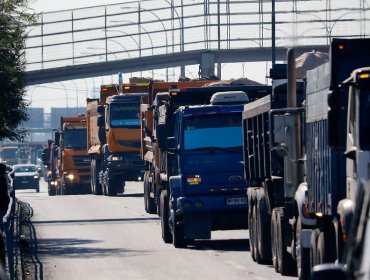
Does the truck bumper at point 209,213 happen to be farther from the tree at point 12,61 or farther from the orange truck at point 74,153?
the orange truck at point 74,153

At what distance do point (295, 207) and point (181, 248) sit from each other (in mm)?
8186

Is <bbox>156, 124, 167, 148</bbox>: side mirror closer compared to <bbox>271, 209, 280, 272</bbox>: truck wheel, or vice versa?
<bbox>271, 209, 280, 272</bbox>: truck wheel

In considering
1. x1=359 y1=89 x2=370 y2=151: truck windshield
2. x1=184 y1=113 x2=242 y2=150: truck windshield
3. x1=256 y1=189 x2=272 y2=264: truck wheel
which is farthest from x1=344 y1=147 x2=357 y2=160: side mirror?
x1=184 y1=113 x2=242 y2=150: truck windshield

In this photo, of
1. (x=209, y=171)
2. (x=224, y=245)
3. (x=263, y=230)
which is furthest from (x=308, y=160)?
(x=224, y=245)

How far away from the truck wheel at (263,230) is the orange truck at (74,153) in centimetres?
4068

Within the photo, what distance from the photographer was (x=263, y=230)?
21578 millimetres

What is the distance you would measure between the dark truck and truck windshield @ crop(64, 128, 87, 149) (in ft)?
129

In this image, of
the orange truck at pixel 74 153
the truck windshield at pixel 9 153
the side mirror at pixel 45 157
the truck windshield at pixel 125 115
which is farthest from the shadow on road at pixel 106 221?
the truck windshield at pixel 9 153

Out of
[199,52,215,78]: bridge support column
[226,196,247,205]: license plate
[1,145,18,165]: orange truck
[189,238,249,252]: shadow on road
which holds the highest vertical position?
[199,52,215,78]: bridge support column

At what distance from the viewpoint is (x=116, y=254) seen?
25.2 meters

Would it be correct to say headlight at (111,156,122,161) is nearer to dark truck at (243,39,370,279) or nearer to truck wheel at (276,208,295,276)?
dark truck at (243,39,370,279)

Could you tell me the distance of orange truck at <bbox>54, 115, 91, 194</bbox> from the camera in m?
62.9

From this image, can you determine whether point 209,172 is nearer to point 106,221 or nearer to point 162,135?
point 162,135

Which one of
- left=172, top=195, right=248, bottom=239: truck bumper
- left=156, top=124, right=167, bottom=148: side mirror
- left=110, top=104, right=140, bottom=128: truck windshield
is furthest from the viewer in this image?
left=110, top=104, right=140, bottom=128: truck windshield
